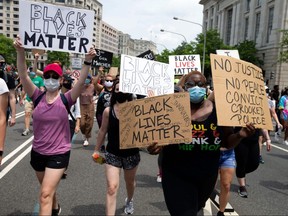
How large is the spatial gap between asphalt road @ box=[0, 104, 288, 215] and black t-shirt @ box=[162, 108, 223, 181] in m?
1.74

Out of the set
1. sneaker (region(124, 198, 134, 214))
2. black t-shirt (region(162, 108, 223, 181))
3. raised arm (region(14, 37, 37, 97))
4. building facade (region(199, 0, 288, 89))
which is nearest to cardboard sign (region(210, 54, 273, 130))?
black t-shirt (region(162, 108, 223, 181))

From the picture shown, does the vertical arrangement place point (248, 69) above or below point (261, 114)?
above

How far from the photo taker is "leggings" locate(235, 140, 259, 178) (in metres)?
5.62

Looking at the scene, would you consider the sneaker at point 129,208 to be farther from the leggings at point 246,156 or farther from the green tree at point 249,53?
the green tree at point 249,53

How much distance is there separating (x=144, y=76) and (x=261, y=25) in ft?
165

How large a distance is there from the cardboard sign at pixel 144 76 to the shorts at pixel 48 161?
1.47m

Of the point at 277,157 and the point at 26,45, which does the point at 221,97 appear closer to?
the point at 26,45

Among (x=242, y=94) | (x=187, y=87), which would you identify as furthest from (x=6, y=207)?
(x=242, y=94)

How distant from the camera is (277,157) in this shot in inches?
369

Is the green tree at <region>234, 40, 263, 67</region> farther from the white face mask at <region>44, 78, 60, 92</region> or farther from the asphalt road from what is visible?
the white face mask at <region>44, 78, 60, 92</region>

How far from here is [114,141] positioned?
4285 millimetres

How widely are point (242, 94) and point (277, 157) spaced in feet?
Result: 21.9

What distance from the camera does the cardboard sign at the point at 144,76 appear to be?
16.9 feet

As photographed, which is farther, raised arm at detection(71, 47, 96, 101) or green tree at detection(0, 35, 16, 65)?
green tree at detection(0, 35, 16, 65)
